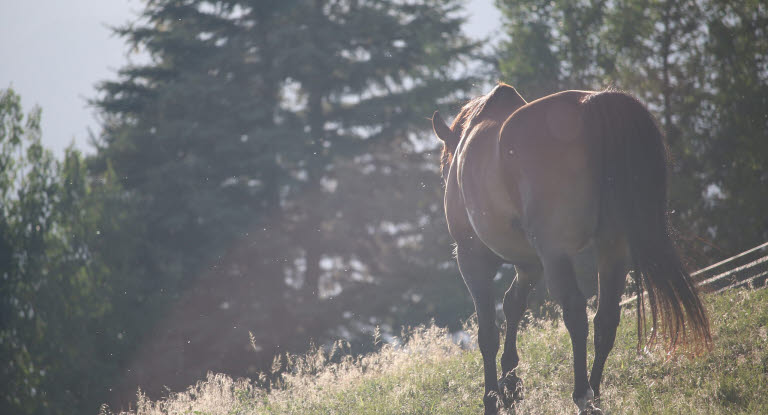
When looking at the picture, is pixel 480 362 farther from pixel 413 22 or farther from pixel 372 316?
pixel 413 22

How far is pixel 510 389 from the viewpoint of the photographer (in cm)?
526

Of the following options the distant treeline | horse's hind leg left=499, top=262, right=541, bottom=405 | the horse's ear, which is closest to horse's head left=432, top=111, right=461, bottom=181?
the horse's ear

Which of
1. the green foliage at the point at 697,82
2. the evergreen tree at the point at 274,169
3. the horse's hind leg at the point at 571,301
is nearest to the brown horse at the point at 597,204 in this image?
the horse's hind leg at the point at 571,301

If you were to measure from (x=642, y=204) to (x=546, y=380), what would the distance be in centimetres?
229

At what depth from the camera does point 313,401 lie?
6680 millimetres

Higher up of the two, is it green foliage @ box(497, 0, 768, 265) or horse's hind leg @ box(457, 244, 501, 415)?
green foliage @ box(497, 0, 768, 265)

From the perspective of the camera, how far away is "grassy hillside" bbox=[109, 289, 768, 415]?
4473mm

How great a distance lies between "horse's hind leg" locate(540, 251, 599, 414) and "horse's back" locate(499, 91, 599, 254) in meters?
→ 0.10

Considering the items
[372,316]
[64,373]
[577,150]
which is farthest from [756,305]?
[64,373]

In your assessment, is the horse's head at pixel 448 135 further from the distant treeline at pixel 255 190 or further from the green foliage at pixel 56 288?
the green foliage at pixel 56 288

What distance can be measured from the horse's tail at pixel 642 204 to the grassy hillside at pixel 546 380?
0.63 m

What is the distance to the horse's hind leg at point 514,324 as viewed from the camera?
5.23m

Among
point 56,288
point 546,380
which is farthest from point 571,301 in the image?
point 56,288

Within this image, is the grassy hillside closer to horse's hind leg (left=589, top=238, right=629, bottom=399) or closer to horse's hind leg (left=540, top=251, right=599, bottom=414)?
horse's hind leg (left=540, top=251, right=599, bottom=414)
